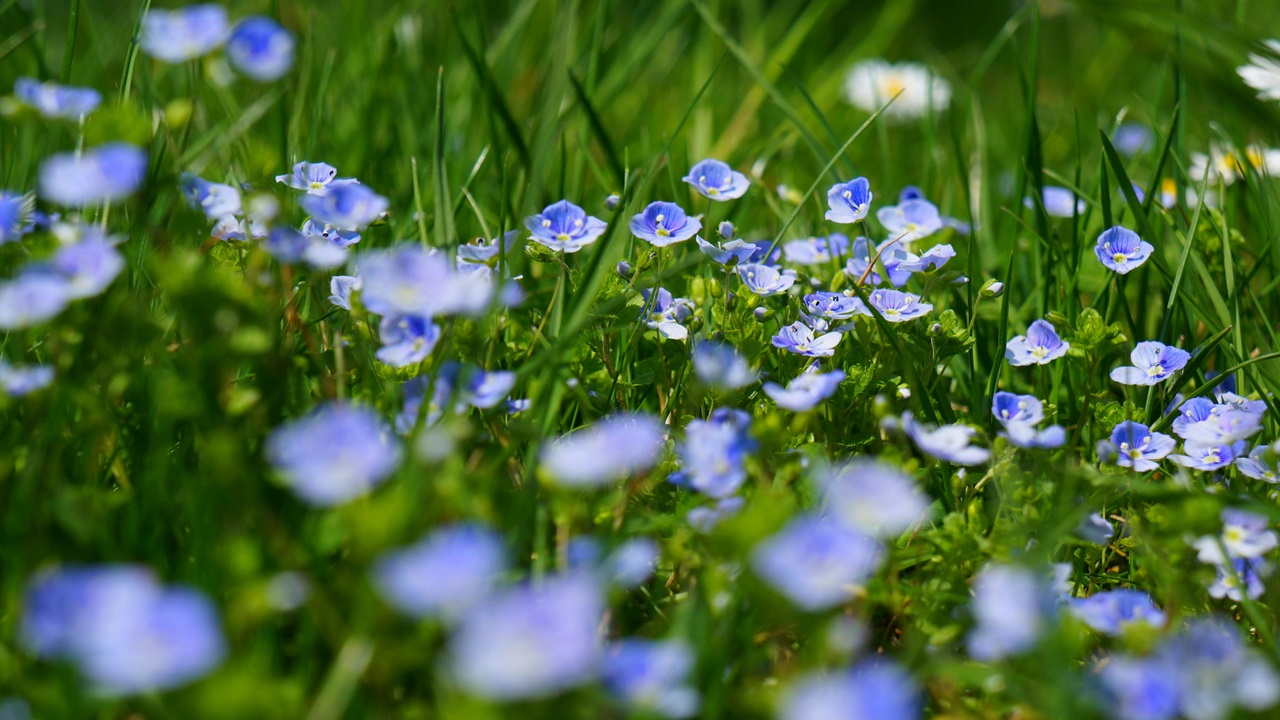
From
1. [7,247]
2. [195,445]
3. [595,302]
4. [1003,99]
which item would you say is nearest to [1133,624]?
Answer: [595,302]

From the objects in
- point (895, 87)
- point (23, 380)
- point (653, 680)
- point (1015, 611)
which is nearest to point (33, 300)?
point (23, 380)

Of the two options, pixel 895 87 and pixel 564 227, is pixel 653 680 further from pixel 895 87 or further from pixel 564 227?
pixel 895 87

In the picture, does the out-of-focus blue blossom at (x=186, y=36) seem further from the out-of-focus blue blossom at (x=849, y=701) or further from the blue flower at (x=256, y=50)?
the out-of-focus blue blossom at (x=849, y=701)

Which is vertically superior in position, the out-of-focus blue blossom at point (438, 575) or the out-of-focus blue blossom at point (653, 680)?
the out-of-focus blue blossom at point (438, 575)

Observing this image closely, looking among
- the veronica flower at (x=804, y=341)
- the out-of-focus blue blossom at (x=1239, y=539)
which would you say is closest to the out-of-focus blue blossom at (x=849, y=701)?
the out-of-focus blue blossom at (x=1239, y=539)

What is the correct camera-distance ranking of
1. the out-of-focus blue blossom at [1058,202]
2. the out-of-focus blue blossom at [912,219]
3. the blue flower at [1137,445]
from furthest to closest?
the out-of-focus blue blossom at [1058,202]
the out-of-focus blue blossom at [912,219]
the blue flower at [1137,445]

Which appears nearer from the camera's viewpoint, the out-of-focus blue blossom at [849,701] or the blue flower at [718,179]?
the out-of-focus blue blossom at [849,701]

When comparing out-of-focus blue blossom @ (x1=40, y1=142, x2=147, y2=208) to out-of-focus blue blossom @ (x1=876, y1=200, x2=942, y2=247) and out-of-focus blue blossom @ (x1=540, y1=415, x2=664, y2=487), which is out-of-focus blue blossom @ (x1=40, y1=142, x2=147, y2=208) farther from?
out-of-focus blue blossom @ (x1=876, y1=200, x2=942, y2=247)

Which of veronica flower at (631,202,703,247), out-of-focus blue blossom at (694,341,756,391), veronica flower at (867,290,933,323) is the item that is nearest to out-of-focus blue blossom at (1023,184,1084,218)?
veronica flower at (867,290,933,323)
